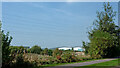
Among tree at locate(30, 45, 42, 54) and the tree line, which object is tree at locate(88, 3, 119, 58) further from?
tree at locate(30, 45, 42, 54)

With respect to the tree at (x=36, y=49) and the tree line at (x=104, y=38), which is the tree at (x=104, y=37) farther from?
the tree at (x=36, y=49)

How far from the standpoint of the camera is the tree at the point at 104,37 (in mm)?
20866

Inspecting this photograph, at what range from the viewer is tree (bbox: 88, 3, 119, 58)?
68.5ft

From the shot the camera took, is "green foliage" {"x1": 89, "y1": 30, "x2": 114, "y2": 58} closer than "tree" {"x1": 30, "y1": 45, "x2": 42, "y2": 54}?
No

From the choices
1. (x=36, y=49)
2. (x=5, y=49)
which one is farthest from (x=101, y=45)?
(x=5, y=49)

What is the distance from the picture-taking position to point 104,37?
20797 mm

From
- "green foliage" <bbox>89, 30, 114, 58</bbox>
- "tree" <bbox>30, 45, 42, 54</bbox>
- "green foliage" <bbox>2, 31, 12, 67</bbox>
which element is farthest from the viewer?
"green foliage" <bbox>89, 30, 114, 58</bbox>

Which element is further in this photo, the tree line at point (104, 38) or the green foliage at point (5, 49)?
the tree line at point (104, 38)

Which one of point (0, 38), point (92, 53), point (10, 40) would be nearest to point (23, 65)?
point (10, 40)

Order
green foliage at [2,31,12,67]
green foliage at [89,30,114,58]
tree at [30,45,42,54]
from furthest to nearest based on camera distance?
green foliage at [89,30,114,58]
tree at [30,45,42,54]
green foliage at [2,31,12,67]

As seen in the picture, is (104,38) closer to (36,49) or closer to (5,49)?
(36,49)

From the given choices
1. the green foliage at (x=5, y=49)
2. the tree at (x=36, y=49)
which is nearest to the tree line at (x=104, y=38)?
the tree at (x=36, y=49)

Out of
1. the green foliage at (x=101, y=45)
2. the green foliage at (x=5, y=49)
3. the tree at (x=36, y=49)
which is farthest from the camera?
the green foliage at (x=101, y=45)

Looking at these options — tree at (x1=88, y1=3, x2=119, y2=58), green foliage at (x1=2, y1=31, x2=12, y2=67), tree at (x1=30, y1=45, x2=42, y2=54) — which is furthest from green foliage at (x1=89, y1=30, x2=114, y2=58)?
green foliage at (x1=2, y1=31, x2=12, y2=67)
